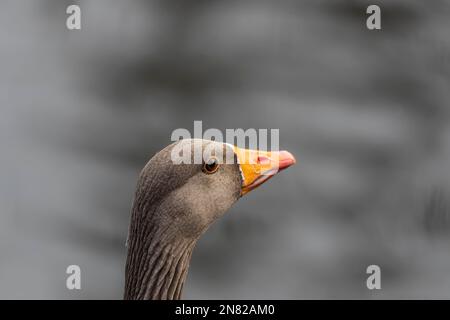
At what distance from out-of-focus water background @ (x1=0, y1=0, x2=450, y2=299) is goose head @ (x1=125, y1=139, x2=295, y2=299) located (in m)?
2.82

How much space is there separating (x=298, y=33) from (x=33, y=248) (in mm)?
2782

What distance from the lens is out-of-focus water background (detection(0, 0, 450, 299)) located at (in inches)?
301

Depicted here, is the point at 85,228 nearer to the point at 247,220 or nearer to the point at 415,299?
the point at 247,220

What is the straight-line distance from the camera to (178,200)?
4508 millimetres

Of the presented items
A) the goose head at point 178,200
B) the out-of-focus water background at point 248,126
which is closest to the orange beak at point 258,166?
the goose head at point 178,200

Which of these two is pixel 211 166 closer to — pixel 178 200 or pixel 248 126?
pixel 178 200

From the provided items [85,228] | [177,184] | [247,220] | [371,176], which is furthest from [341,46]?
[177,184]

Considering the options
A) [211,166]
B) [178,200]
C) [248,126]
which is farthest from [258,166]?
[248,126]

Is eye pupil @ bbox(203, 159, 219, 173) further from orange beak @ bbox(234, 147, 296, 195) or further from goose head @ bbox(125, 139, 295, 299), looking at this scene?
orange beak @ bbox(234, 147, 296, 195)

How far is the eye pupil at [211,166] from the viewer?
4.57 m

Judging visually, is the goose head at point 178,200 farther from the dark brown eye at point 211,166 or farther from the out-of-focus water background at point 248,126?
the out-of-focus water background at point 248,126

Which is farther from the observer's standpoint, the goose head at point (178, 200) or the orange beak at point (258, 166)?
the orange beak at point (258, 166)

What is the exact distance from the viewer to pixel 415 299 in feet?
24.1

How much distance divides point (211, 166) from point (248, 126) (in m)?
3.28
